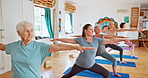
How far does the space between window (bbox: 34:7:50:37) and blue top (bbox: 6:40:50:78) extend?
411 centimetres

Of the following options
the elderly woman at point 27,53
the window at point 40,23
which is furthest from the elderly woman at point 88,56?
the window at point 40,23

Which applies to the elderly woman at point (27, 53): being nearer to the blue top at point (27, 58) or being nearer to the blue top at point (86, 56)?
the blue top at point (27, 58)

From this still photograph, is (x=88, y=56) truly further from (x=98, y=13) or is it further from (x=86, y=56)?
(x=98, y=13)

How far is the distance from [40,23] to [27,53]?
4389 mm

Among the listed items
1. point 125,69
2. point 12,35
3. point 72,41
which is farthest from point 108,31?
point 12,35

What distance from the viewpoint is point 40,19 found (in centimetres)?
534

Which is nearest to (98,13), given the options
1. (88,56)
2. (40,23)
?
(40,23)

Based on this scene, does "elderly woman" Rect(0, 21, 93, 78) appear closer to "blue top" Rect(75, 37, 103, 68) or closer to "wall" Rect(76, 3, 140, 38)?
"blue top" Rect(75, 37, 103, 68)

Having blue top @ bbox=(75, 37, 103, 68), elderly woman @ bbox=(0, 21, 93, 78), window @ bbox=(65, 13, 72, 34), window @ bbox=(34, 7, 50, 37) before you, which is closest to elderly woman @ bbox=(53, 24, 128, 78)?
blue top @ bbox=(75, 37, 103, 68)

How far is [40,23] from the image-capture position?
5363mm

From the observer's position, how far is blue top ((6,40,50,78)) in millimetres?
1148

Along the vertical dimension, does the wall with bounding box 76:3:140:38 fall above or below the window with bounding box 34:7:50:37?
above

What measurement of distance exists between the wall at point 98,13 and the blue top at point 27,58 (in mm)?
7303

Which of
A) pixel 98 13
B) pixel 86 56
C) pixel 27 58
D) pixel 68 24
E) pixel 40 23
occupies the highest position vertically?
pixel 98 13
